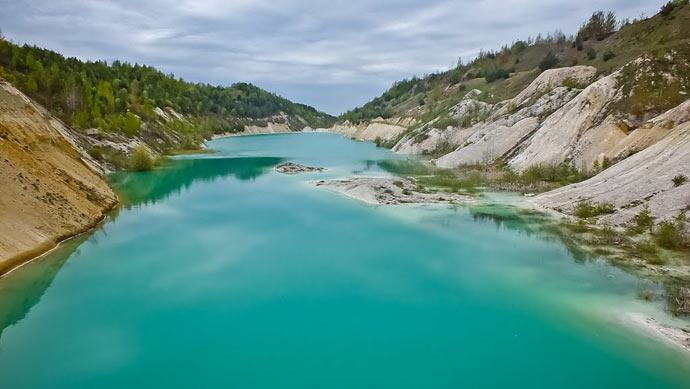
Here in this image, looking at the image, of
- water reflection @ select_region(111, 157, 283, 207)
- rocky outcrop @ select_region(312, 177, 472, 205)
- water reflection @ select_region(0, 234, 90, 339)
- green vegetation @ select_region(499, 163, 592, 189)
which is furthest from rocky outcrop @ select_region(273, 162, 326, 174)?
water reflection @ select_region(0, 234, 90, 339)

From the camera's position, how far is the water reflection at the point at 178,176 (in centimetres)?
2766

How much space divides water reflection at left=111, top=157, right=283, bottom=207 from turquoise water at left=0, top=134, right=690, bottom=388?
868 centimetres

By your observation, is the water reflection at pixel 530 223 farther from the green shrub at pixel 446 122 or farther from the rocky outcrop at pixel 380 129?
the rocky outcrop at pixel 380 129

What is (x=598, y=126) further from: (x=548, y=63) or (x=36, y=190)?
(x=36, y=190)

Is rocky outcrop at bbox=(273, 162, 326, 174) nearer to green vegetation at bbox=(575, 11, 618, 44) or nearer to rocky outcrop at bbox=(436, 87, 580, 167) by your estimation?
rocky outcrop at bbox=(436, 87, 580, 167)

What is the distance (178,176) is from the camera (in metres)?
36.7

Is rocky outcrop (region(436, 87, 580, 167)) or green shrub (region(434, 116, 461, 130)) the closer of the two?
rocky outcrop (region(436, 87, 580, 167))

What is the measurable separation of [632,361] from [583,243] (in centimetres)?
755

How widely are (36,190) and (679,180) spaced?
22381 millimetres

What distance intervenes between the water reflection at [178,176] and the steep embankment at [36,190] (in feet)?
11.6

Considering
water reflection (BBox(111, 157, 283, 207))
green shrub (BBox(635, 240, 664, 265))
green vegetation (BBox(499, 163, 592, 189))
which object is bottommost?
water reflection (BBox(111, 157, 283, 207))

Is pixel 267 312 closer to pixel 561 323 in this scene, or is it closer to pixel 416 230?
pixel 561 323

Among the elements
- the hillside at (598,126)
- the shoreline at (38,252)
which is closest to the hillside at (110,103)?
the shoreline at (38,252)

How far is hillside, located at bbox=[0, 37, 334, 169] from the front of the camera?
138 ft
